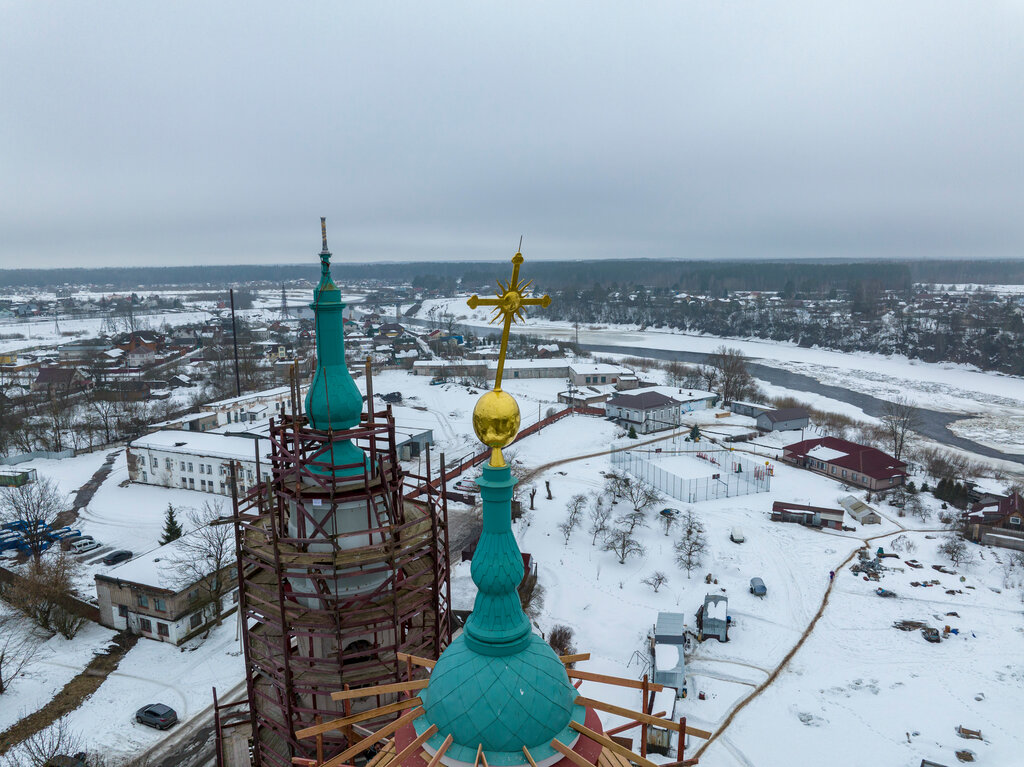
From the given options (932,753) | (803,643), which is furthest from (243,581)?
(803,643)

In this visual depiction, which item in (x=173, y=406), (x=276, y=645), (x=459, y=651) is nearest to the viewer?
(x=459, y=651)

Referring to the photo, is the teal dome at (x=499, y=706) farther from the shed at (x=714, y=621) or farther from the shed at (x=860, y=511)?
the shed at (x=860, y=511)

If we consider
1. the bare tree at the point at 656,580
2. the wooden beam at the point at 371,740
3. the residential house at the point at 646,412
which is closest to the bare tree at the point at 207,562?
the bare tree at the point at 656,580

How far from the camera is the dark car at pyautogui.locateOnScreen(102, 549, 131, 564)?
35688 millimetres

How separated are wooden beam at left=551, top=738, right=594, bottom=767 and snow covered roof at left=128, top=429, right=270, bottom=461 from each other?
142 ft

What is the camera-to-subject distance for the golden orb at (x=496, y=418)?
20.6 ft

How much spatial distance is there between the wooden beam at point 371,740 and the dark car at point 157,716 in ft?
71.6

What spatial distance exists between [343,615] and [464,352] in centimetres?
9514

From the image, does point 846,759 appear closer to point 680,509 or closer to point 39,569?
point 680,509

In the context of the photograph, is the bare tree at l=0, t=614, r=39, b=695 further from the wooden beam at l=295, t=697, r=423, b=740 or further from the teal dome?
the teal dome

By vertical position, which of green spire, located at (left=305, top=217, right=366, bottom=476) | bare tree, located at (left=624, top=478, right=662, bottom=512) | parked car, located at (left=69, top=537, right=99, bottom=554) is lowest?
parked car, located at (left=69, top=537, right=99, bottom=554)

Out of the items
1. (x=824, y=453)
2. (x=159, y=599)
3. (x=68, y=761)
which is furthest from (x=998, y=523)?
(x=68, y=761)

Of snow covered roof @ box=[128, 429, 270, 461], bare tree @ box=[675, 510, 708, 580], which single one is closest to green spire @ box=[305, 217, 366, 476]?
bare tree @ box=[675, 510, 708, 580]

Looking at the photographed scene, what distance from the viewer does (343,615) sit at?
10633 millimetres
